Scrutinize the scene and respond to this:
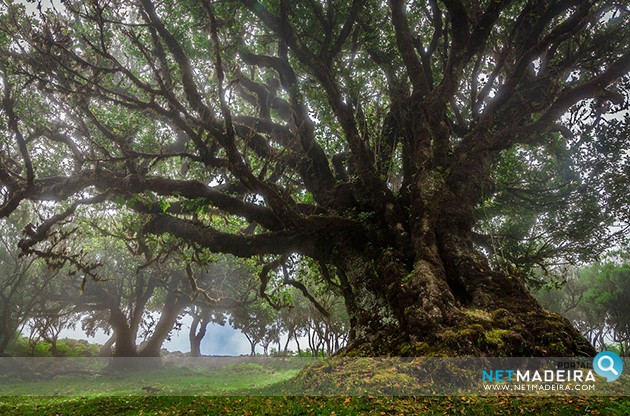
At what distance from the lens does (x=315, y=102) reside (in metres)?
11.9

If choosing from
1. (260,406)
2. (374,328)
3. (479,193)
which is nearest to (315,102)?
(479,193)

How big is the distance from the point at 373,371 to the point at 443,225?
4497 mm

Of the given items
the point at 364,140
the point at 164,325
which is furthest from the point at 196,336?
the point at 364,140

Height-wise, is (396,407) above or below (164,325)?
above

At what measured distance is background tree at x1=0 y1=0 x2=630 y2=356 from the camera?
7.30 meters

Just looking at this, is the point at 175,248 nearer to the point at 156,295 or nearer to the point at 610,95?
the point at 610,95

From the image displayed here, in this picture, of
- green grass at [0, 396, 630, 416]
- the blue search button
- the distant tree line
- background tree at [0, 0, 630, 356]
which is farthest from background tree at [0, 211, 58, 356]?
the blue search button

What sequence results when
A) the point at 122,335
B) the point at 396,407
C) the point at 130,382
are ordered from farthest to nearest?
the point at 122,335 < the point at 130,382 < the point at 396,407

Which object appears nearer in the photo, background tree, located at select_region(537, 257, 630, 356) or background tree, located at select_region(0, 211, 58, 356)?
background tree, located at select_region(0, 211, 58, 356)

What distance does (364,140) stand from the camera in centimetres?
918

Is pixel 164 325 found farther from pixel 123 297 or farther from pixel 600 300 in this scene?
pixel 600 300

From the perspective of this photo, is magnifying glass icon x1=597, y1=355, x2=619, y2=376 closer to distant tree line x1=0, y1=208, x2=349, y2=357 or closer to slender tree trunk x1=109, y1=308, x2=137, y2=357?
distant tree line x1=0, y1=208, x2=349, y2=357

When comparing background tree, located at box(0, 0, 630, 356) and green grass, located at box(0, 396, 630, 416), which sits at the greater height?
background tree, located at box(0, 0, 630, 356)

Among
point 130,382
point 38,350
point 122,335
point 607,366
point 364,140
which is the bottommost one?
point 130,382
